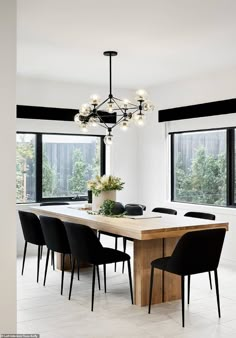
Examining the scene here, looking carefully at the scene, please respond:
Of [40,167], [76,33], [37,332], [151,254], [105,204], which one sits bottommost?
[37,332]

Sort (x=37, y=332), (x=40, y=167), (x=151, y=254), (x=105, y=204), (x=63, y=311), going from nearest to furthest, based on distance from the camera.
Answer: (x=37, y=332)
(x=63, y=311)
(x=151, y=254)
(x=105, y=204)
(x=40, y=167)

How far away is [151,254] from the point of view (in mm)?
4234

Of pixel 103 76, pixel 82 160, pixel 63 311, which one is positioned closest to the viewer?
pixel 63 311

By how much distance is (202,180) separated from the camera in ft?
21.3

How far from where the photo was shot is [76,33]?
424 cm

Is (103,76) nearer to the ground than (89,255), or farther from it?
farther from it

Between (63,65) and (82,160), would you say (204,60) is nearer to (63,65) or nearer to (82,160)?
(63,65)

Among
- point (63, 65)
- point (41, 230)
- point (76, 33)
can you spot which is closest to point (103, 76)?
point (63, 65)

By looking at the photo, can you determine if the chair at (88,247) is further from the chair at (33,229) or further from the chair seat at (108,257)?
the chair at (33,229)

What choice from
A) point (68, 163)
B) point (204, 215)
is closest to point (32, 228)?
point (204, 215)

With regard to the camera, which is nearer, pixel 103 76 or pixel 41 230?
pixel 41 230

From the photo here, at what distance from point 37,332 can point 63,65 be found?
334 centimetres

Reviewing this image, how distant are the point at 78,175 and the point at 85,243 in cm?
321

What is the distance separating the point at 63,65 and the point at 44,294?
2.79 m
